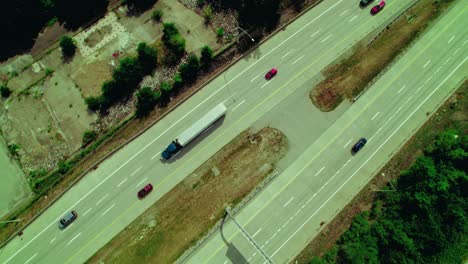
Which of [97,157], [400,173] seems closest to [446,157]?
[400,173]

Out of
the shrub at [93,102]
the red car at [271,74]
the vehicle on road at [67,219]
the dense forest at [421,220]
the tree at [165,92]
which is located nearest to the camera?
the dense forest at [421,220]

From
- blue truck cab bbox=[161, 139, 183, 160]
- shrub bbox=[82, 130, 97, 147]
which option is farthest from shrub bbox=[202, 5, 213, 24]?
shrub bbox=[82, 130, 97, 147]

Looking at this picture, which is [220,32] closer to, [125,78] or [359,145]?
[125,78]

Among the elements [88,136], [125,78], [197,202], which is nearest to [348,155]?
[197,202]

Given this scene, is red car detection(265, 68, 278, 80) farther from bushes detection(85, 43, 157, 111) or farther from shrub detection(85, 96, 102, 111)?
shrub detection(85, 96, 102, 111)

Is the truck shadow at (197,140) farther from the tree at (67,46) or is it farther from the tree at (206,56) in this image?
the tree at (67,46)

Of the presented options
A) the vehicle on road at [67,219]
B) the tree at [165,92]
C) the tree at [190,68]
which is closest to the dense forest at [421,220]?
the tree at [165,92]
